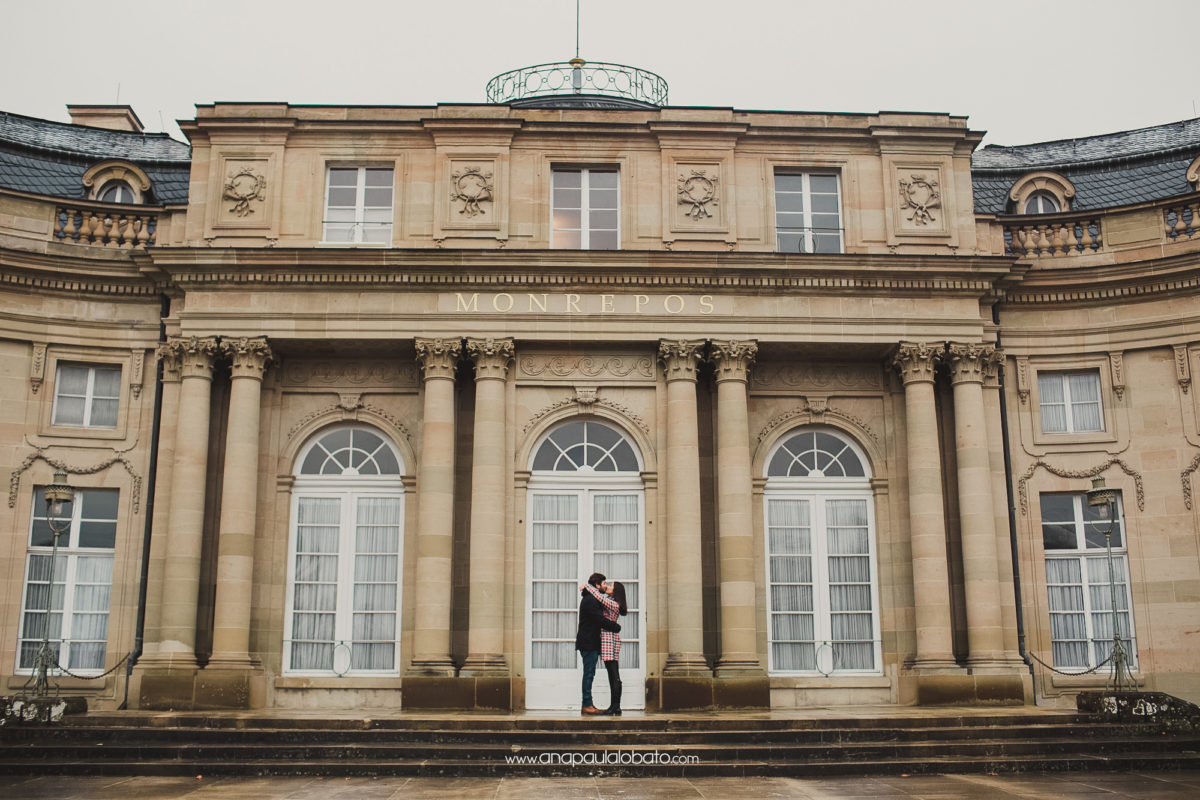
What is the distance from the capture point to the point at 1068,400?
2114cm

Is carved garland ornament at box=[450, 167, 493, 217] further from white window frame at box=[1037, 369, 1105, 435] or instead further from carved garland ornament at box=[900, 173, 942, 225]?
white window frame at box=[1037, 369, 1105, 435]

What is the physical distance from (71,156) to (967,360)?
16.5m

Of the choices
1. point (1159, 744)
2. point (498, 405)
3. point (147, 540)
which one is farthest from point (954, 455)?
point (147, 540)

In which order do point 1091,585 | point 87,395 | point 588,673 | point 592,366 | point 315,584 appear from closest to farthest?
point 588,673, point 315,584, point 1091,585, point 592,366, point 87,395

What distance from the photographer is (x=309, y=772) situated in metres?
14.0

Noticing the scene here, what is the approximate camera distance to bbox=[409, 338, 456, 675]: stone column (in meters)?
18.7

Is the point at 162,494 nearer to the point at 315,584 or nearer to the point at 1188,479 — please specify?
the point at 315,584

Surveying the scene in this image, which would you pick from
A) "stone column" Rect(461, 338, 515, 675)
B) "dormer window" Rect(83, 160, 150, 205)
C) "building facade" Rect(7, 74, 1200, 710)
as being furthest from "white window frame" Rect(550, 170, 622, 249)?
"dormer window" Rect(83, 160, 150, 205)

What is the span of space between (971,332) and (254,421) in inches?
474

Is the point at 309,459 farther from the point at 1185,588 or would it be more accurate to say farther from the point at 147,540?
the point at 1185,588

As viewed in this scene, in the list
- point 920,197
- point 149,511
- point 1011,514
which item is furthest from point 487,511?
point 920,197

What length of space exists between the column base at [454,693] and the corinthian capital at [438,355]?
4879 millimetres

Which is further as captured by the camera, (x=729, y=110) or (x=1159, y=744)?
(x=729, y=110)

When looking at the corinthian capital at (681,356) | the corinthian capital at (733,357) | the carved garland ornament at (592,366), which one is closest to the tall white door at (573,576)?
the carved garland ornament at (592,366)
